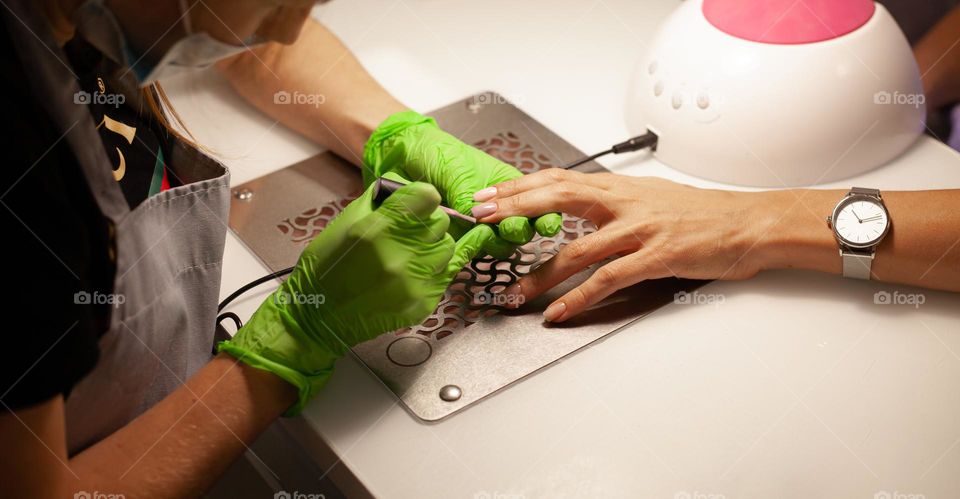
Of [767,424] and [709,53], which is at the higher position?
[709,53]

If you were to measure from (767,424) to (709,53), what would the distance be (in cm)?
59

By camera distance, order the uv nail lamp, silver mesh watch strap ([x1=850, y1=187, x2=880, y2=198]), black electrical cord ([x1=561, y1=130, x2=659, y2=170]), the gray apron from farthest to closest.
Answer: black electrical cord ([x1=561, y1=130, x2=659, y2=170]) < the uv nail lamp < silver mesh watch strap ([x1=850, y1=187, x2=880, y2=198]) < the gray apron

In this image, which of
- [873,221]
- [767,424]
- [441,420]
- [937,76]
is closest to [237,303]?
[441,420]

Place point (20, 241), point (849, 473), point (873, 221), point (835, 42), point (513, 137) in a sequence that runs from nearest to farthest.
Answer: point (20, 241) < point (849, 473) < point (873, 221) < point (835, 42) < point (513, 137)

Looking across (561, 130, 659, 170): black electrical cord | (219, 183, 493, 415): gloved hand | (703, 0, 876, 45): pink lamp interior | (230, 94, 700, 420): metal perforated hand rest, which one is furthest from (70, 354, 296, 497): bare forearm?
(703, 0, 876, 45): pink lamp interior

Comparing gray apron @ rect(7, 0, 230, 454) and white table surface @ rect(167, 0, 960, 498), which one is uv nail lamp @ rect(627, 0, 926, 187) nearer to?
white table surface @ rect(167, 0, 960, 498)

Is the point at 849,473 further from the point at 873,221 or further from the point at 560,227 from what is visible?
the point at 560,227

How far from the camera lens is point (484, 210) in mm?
1073

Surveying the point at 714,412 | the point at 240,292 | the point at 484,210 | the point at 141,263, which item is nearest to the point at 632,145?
the point at 484,210

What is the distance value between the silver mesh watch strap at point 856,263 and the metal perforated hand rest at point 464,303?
0.65ft

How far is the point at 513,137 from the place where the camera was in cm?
138

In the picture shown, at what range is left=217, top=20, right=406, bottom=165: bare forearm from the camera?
1351 mm

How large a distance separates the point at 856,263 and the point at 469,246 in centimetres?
51

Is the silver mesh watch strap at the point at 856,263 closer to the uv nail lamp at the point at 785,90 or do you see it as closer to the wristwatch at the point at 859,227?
the wristwatch at the point at 859,227
